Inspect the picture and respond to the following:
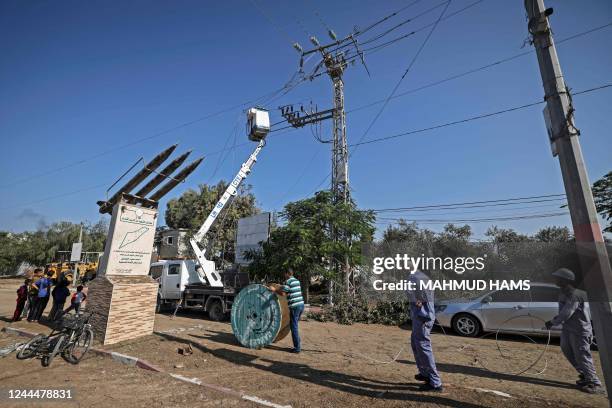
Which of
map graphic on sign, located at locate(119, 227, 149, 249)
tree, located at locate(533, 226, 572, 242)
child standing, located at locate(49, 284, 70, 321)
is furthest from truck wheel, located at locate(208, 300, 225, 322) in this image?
tree, located at locate(533, 226, 572, 242)

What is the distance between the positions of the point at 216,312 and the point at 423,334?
30.1 feet

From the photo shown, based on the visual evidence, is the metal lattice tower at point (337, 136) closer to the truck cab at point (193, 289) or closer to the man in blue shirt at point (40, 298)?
the truck cab at point (193, 289)

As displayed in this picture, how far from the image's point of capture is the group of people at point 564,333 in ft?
16.1

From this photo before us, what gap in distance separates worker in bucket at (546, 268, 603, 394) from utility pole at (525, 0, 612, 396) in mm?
1669

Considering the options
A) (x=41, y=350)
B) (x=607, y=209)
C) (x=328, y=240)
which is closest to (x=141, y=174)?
(x=41, y=350)

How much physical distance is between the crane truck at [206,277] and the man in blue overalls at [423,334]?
8.14m

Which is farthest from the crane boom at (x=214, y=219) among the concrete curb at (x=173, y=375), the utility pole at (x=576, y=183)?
the utility pole at (x=576, y=183)

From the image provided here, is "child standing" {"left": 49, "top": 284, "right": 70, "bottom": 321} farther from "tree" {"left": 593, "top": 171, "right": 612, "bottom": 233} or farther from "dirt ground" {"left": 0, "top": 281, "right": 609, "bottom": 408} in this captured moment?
"tree" {"left": 593, "top": 171, "right": 612, "bottom": 233}

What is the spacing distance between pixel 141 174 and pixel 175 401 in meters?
6.90

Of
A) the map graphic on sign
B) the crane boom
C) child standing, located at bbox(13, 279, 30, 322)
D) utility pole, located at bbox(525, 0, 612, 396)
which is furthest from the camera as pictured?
the crane boom

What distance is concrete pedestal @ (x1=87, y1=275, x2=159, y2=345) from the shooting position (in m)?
7.56

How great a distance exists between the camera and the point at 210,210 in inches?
1468

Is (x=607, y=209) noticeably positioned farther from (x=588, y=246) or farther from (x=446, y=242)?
(x=588, y=246)

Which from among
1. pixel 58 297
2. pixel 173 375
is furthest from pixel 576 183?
pixel 58 297
